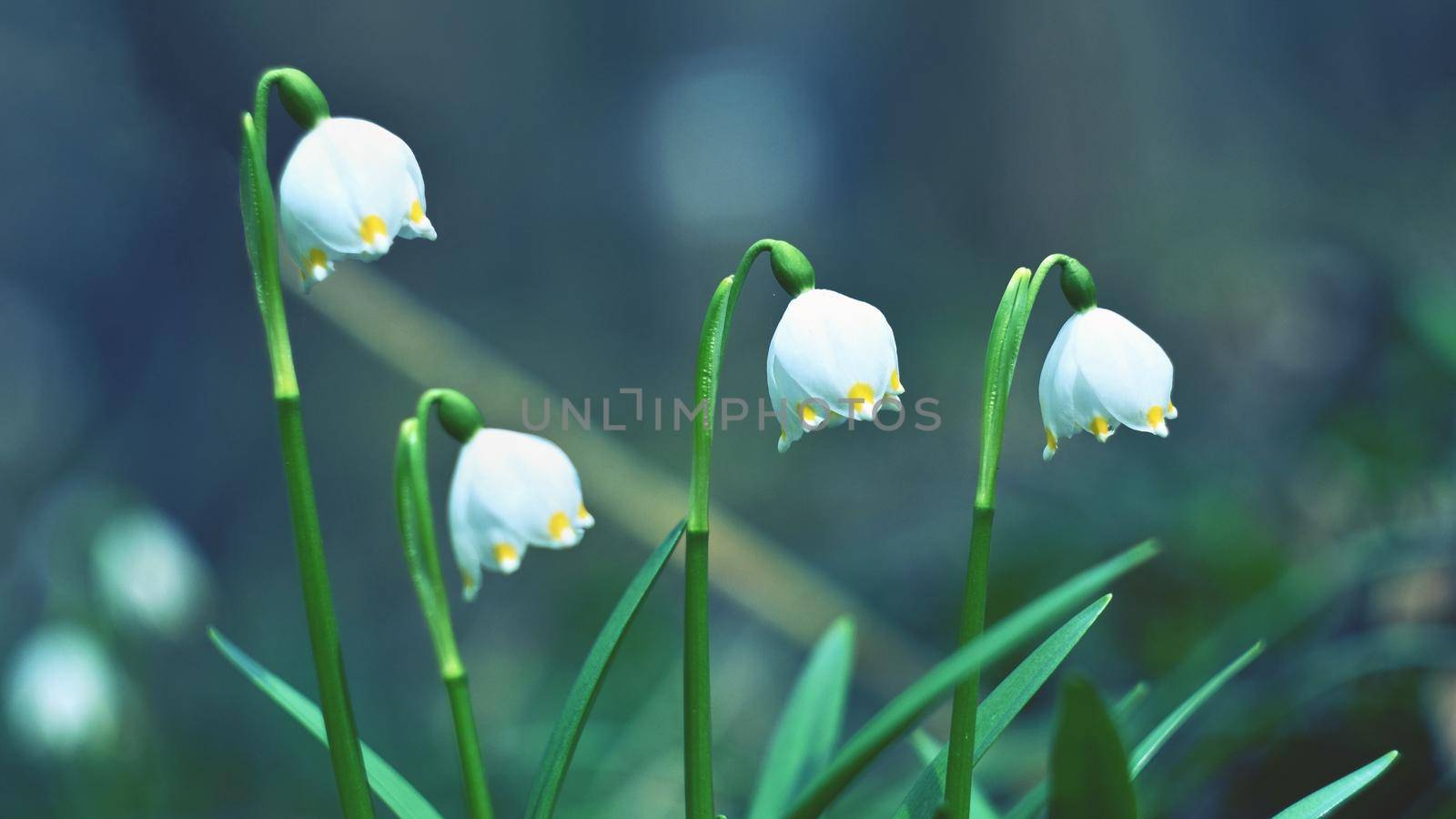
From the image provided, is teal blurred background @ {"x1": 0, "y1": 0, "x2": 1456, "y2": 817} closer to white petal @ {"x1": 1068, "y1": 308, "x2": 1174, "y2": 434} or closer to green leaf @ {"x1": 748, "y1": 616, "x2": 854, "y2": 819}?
green leaf @ {"x1": 748, "y1": 616, "x2": 854, "y2": 819}

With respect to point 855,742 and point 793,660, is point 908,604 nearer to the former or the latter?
point 793,660

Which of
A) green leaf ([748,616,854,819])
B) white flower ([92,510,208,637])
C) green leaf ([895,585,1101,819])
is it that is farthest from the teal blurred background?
green leaf ([895,585,1101,819])

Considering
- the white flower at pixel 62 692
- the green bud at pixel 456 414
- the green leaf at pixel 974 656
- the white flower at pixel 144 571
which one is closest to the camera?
the green leaf at pixel 974 656

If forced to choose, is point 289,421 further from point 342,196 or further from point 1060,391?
point 1060,391

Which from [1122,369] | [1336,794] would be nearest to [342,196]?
[1122,369]

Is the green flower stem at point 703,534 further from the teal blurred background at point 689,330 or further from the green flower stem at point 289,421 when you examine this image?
the teal blurred background at point 689,330

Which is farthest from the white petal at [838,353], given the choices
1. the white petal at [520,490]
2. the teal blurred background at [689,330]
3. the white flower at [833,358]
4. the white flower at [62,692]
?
the white flower at [62,692]
